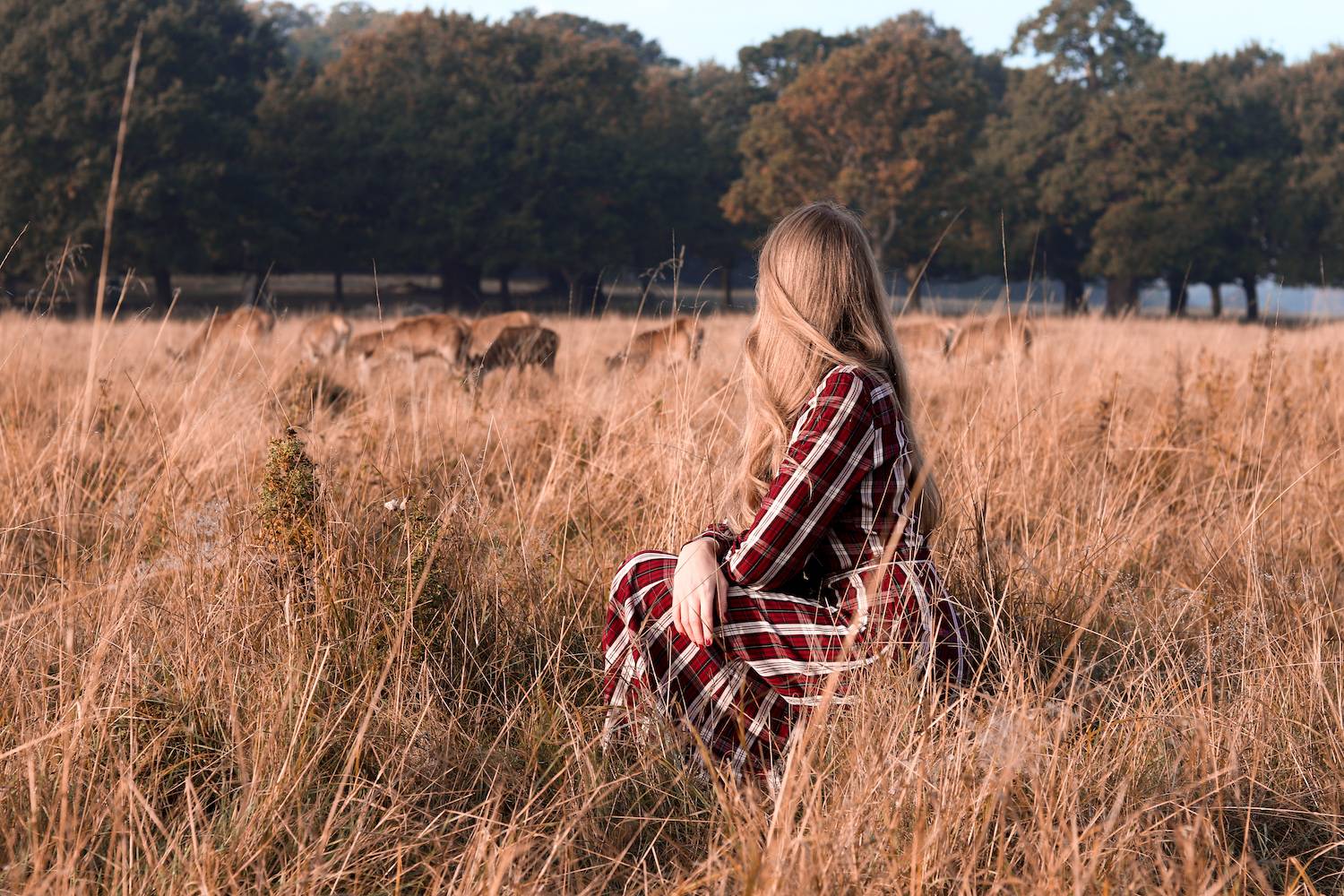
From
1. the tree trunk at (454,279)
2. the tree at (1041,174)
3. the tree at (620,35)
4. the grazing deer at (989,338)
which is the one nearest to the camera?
the grazing deer at (989,338)

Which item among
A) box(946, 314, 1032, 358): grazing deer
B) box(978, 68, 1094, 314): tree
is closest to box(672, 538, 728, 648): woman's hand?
box(946, 314, 1032, 358): grazing deer

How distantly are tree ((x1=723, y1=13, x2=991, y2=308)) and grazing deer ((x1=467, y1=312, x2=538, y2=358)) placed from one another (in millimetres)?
21687

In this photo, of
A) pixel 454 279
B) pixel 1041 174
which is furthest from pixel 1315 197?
pixel 454 279

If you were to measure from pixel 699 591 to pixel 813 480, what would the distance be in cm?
34

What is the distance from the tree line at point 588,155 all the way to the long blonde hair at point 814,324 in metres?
26.6

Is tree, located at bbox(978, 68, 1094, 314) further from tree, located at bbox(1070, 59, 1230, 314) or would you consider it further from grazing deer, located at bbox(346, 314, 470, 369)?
grazing deer, located at bbox(346, 314, 470, 369)

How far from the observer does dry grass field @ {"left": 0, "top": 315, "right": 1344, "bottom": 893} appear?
193cm

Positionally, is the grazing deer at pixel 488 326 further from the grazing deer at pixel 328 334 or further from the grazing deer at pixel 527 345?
the grazing deer at pixel 328 334

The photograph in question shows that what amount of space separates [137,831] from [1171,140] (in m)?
40.6

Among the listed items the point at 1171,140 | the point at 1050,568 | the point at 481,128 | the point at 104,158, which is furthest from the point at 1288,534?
the point at 1171,140

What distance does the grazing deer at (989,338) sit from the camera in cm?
623

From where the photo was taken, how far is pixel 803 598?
257 cm

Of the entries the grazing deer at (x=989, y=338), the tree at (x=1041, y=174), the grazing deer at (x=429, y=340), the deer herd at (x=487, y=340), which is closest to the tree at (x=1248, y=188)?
the tree at (x=1041, y=174)

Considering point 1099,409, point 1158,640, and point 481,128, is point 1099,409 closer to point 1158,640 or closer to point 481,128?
point 1158,640
